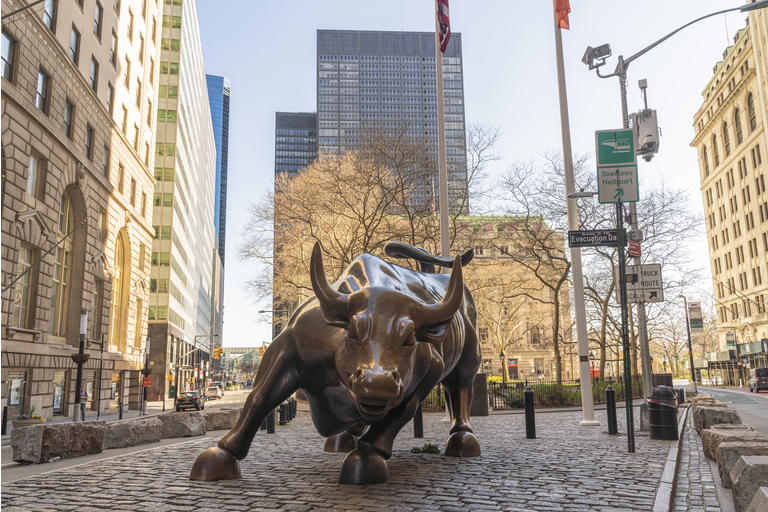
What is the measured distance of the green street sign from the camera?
983cm

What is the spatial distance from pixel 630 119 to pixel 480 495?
577 inches

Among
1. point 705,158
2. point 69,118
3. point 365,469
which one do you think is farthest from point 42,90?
point 705,158

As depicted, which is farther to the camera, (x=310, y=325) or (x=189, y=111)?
(x=189, y=111)

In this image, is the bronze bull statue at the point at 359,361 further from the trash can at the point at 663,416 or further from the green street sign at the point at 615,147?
the trash can at the point at 663,416

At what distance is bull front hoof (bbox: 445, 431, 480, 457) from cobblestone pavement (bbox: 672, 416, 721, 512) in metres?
2.51

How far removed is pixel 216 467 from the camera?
233 inches

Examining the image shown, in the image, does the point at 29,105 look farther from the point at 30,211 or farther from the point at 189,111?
the point at 189,111

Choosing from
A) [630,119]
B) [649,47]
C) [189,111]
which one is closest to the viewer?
[649,47]

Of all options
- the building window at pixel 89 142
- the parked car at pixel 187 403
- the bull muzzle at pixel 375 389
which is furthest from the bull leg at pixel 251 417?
the parked car at pixel 187 403

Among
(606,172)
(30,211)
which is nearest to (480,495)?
(606,172)

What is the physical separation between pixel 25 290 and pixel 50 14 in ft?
39.6

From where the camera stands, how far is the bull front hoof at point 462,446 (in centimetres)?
799

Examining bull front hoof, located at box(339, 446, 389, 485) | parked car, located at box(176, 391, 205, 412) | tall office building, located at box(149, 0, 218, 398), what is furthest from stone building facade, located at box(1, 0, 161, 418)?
bull front hoof, located at box(339, 446, 389, 485)

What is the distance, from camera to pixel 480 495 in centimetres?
534
